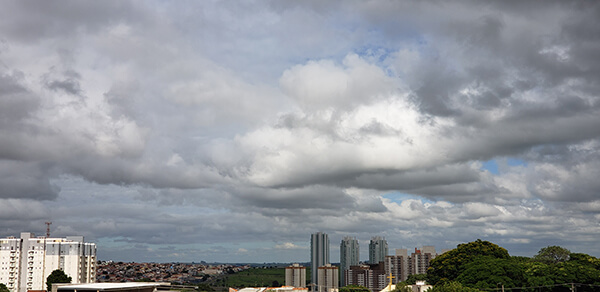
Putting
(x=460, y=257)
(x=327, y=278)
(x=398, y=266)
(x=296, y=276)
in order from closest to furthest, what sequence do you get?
(x=460, y=257) < (x=296, y=276) < (x=327, y=278) < (x=398, y=266)

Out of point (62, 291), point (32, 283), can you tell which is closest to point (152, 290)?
point (62, 291)

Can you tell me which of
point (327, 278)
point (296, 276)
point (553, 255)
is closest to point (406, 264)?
point (327, 278)

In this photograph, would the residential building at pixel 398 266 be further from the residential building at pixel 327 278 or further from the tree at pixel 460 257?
the tree at pixel 460 257

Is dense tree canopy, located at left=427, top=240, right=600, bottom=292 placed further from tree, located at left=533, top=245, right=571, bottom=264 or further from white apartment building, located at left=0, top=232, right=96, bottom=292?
white apartment building, located at left=0, top=232, right=96, bottom=292

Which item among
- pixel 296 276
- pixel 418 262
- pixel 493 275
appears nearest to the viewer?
pixel 493 275

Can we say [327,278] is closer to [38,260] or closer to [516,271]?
[38,260]

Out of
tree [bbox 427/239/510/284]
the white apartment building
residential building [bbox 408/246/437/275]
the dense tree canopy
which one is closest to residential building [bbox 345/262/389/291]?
residential building [bbox 408/246/437/275]
